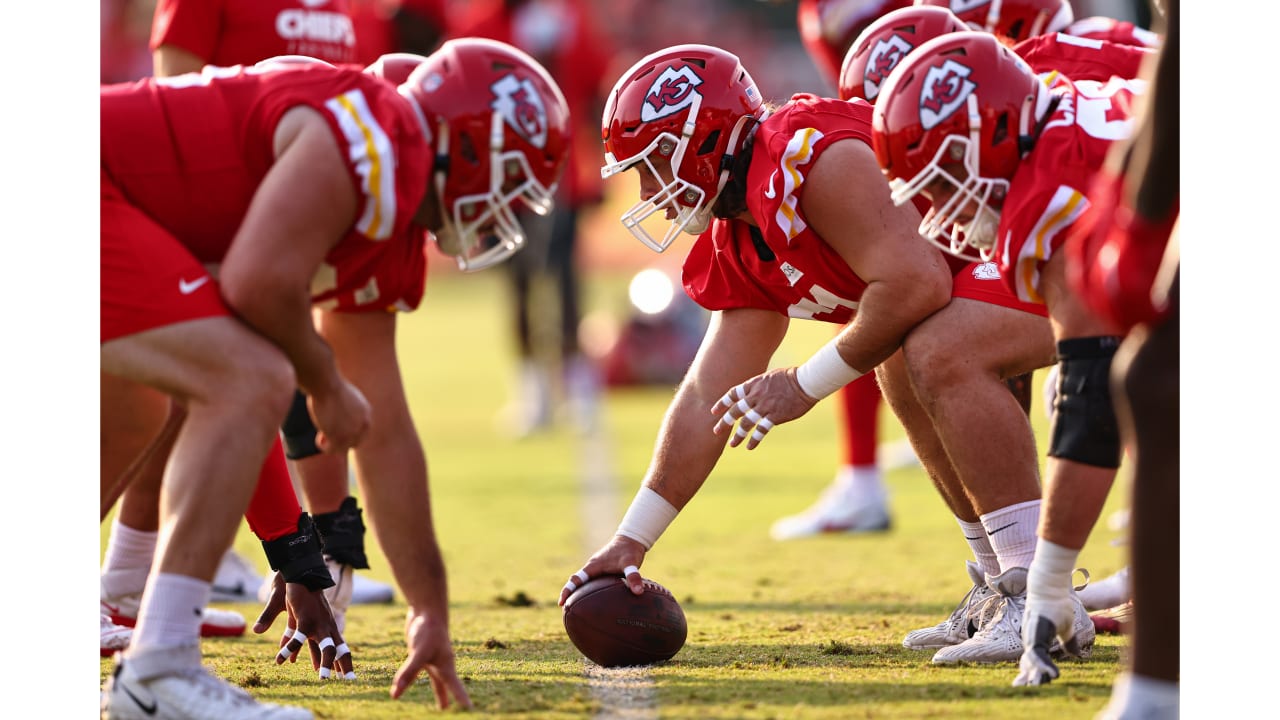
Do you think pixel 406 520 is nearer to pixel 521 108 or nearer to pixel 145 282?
pixel 145 282

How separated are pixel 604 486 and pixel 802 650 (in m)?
4.24

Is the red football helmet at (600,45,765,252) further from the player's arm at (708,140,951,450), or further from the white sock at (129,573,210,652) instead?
the white sock at (129,573,210,652)

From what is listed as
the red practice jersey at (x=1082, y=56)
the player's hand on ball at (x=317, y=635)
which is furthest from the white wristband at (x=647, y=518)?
the red practice jersey at (x=1082, y=56)

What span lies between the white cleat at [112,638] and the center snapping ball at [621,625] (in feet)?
4.17

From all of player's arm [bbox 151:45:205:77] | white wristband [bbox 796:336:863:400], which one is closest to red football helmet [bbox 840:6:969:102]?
white wristband [bbox 796:336:863:400]

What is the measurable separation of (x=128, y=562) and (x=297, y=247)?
1837 millimetres

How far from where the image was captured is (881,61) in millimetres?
4438

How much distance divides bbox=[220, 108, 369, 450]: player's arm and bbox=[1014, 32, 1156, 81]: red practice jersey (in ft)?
7.31

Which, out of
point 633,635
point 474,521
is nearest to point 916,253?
point 633,635

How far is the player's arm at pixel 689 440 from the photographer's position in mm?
4078

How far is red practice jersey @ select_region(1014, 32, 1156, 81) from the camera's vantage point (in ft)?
14.2

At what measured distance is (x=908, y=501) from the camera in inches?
300
